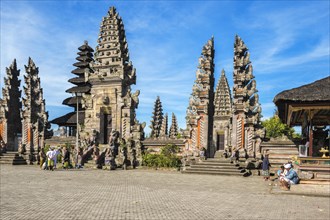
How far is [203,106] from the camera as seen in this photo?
2369cm

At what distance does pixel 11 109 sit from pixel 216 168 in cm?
2532

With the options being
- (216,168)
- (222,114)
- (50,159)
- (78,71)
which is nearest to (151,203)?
(216,168)

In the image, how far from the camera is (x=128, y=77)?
27.1 meters

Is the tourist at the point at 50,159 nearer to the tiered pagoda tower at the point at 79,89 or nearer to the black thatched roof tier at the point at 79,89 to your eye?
the tiered pagoda tower at the point at 79,89

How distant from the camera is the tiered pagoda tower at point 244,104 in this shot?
21795mm

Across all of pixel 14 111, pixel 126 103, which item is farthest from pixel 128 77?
pixel 14 111

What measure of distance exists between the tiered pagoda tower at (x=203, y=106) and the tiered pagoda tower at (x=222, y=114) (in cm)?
1126

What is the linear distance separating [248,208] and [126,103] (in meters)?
18.2

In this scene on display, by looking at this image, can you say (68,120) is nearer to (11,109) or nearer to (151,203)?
(11,109)

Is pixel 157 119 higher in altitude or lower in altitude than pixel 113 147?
higher

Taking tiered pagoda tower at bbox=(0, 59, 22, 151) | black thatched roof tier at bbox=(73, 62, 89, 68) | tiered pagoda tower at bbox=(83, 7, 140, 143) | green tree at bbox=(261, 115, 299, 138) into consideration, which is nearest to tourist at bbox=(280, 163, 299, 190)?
tiered pagoda tower at bbox=(83, 7, 140, 143)

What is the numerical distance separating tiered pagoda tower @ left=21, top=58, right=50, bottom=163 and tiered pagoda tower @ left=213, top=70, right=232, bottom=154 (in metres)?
18.5

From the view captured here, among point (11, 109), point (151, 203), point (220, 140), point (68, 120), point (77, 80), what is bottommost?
point (151, 203)

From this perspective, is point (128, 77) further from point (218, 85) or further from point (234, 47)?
point (218, 85)
